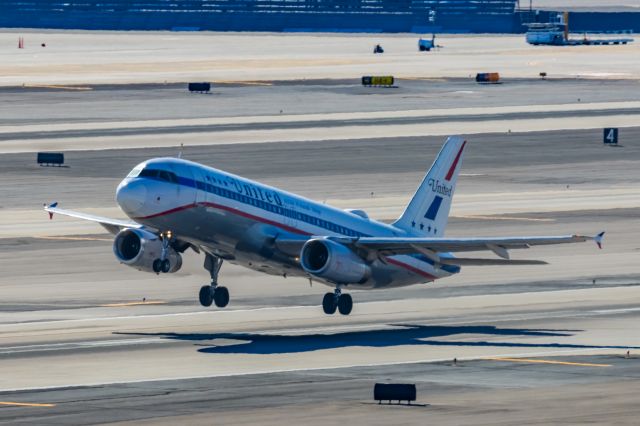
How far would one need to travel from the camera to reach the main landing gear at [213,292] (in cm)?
6681

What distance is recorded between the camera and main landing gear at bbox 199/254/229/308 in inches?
2630

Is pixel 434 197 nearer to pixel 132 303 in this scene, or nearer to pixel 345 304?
pixel 345 304

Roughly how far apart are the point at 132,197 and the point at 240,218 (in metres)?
4.78

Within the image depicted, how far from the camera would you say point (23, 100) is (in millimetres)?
187625

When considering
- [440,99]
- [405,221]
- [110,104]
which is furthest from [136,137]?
[405,221]

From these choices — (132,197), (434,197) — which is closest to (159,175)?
(132,197)

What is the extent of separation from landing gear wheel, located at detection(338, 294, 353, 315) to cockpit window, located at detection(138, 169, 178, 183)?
27.9 ft

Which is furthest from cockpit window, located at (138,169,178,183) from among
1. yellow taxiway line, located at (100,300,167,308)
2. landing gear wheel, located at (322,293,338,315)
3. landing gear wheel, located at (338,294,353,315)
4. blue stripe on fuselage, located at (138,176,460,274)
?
yellow taxiway line, located at (100,300,167,308)

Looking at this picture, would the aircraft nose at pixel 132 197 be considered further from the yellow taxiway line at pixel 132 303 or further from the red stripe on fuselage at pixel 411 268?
the yellow taxiway line at pixel 132 303

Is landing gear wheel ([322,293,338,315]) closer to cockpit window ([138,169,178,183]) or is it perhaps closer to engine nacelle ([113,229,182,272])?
engine nacelle ([113,229,182,272])

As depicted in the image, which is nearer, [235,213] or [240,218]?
[235,213]

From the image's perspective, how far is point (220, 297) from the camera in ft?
220

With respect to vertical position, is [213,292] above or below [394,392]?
below

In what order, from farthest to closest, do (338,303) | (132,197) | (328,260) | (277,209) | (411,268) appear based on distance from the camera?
1. (411,268)
2. (338,303)
3. (277,209)
4. (328,260)
5. (132,197)
